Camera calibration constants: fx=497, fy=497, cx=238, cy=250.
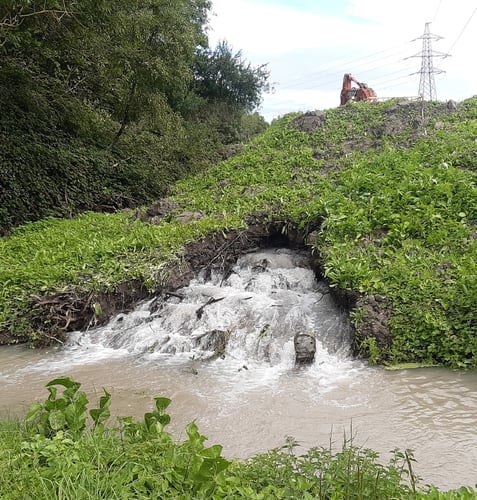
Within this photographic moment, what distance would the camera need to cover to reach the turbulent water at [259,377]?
14.3 feet

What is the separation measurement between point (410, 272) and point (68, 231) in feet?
23.8

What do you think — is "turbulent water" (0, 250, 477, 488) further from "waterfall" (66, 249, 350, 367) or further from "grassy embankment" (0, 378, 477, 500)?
"grassy embankment" (0, 378, 477, 500)

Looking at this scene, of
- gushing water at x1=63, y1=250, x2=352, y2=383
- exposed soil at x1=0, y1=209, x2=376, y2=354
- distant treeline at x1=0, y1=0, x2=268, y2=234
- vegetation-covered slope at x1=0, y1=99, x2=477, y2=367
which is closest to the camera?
vegetation-covered slope at x1=0, y1=99, x2=477, y2=367

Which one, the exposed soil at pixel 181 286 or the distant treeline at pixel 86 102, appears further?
the distant treeline at pixel 86 102

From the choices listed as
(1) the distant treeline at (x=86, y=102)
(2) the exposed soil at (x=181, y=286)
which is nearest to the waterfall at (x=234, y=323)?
(2) the exposed soil at (x=181, y=286)

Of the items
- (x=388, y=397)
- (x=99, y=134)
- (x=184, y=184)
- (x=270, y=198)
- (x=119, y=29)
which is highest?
(x=119, y=29)

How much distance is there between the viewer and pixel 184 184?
14969 millimetres

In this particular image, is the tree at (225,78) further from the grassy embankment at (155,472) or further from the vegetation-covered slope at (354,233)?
the grassy embankment at (155,472)

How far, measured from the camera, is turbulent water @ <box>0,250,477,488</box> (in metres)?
4.36

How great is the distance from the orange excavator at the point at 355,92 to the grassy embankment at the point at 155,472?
17712 mm

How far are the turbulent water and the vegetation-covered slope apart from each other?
500 millimetres

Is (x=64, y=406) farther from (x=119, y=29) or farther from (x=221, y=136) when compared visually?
(x=221, y=136)

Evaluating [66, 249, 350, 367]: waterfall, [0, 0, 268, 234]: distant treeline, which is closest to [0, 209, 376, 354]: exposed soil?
[66, 249, 350, 367]: waterfall

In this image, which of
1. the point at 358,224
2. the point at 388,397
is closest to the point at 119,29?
the point at 358,224
